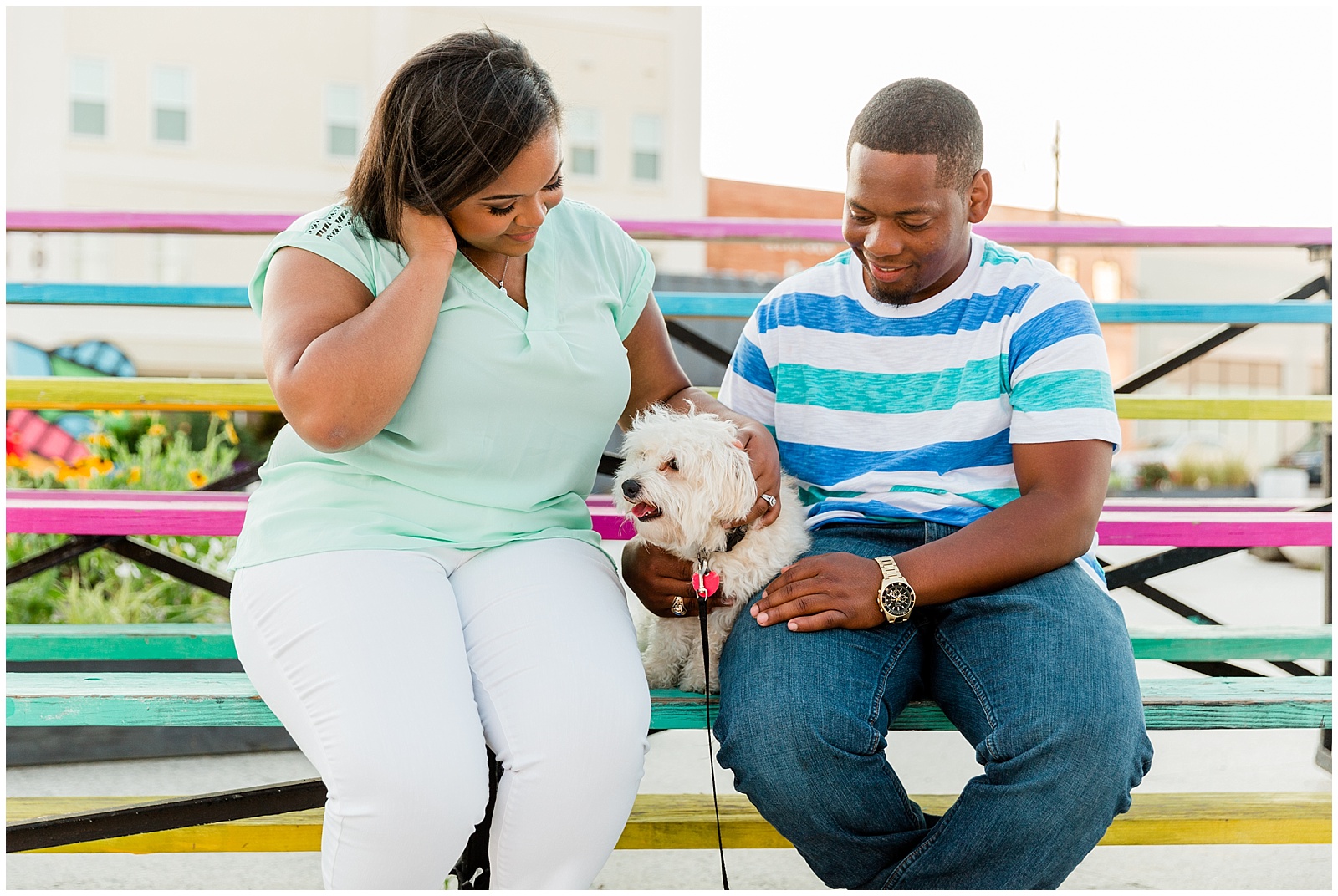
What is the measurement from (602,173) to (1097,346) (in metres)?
18.9

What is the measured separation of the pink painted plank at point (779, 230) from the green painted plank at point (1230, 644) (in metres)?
1.27

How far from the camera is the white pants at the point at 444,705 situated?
1473mm

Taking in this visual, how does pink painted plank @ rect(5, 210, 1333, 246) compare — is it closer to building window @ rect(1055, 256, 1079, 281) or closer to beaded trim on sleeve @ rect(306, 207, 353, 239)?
beaded trim on sleeve @ rect(306, 207, 353, 239)

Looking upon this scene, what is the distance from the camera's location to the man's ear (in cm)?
199

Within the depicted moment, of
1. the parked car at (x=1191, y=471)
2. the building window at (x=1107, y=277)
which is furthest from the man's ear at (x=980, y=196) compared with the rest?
the building window at (x=1107, y=277)

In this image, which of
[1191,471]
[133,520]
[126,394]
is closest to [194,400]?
[126,394]

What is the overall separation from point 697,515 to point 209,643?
1.30 m

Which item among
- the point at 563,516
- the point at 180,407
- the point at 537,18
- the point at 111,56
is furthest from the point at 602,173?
the point at 563,516

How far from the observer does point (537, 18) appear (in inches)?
744

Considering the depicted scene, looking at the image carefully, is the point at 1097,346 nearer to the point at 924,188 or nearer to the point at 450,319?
the point at 924,188

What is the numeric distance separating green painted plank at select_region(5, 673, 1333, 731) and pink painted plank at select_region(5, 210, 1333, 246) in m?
1.63

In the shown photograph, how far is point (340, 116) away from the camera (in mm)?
18688

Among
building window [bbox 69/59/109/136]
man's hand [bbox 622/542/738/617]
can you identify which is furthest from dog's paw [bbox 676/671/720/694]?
building window [bbox 69/59/109/136]

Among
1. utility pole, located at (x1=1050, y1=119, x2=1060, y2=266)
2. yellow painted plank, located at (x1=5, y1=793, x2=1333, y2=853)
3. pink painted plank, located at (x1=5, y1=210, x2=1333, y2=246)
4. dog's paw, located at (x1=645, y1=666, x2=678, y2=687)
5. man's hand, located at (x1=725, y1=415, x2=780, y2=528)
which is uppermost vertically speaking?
utility pole, located at (x1=1050, y1=119, x2=1060, y2=266)
